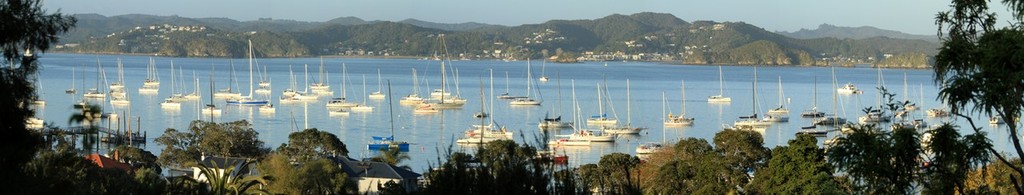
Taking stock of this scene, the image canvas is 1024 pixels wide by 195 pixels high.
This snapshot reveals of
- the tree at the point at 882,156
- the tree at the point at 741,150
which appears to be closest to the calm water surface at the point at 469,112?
the tree at the point at 741,150

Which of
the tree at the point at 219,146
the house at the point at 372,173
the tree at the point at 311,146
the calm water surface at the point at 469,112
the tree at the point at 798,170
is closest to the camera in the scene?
the tree at the point at 798,170

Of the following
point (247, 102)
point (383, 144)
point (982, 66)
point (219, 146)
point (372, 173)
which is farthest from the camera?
point (247, 102)

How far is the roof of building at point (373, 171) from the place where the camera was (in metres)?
20.9

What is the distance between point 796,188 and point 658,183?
3702 millimetres

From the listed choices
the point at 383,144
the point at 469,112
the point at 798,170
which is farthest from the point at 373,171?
the point at 469,112

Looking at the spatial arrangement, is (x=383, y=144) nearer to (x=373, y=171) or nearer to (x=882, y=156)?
(x=373, y=171)

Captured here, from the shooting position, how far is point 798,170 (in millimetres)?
16375

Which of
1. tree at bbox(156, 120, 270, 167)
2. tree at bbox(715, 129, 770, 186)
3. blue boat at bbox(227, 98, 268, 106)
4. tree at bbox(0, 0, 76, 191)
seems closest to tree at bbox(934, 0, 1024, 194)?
tree at bbox(0, 0, 76, 191)

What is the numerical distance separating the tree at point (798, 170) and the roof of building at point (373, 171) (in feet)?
20.4

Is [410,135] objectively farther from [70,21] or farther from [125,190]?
[70,21]

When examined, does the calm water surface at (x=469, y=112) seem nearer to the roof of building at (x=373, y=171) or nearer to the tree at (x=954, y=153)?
the roof of building at (x=373, y=171)

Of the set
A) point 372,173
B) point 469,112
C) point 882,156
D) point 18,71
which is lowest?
point 469,112

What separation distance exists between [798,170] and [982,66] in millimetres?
10879

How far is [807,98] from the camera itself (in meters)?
78.2
